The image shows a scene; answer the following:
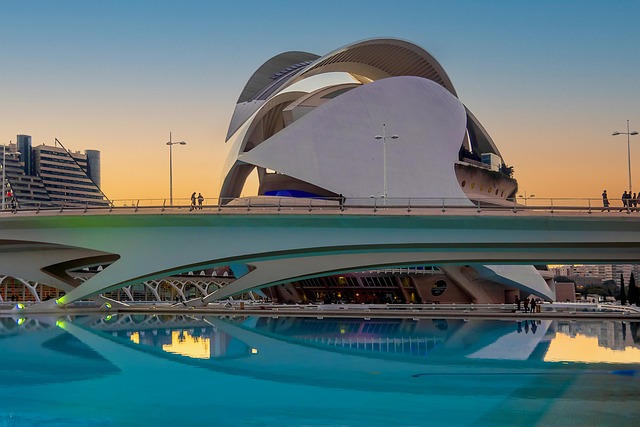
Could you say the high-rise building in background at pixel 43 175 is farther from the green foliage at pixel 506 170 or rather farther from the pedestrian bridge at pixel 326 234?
the pedestrian bridge at pixel 326 234

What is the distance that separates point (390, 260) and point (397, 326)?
3956mm

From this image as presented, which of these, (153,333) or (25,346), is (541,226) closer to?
(153,333)

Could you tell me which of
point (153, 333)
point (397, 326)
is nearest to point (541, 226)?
point (397, 326)

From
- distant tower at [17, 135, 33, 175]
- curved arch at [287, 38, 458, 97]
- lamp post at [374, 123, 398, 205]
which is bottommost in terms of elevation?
lamp post at [374, 123, 398, 205]

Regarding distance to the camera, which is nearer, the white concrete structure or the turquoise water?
the turquoise water

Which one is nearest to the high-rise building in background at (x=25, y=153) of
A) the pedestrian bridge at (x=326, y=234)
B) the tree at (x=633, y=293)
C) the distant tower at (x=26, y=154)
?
the distant tower at (x=26, y=154)

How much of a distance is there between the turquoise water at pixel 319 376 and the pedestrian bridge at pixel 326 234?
154 inches

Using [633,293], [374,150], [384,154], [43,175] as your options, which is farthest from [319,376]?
[43,175]

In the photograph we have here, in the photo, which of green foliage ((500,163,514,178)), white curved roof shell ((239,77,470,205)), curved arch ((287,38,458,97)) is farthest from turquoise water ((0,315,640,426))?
green foliage ((500,163,514,178))

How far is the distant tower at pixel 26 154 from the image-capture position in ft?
421

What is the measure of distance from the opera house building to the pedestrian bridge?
6093 mm

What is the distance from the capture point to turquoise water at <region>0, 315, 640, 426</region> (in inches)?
470

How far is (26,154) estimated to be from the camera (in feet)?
423

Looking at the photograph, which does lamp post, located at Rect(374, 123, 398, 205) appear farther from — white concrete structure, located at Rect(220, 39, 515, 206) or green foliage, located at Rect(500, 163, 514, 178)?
green foliage, located at Rect(500, 163, 514, 178)
